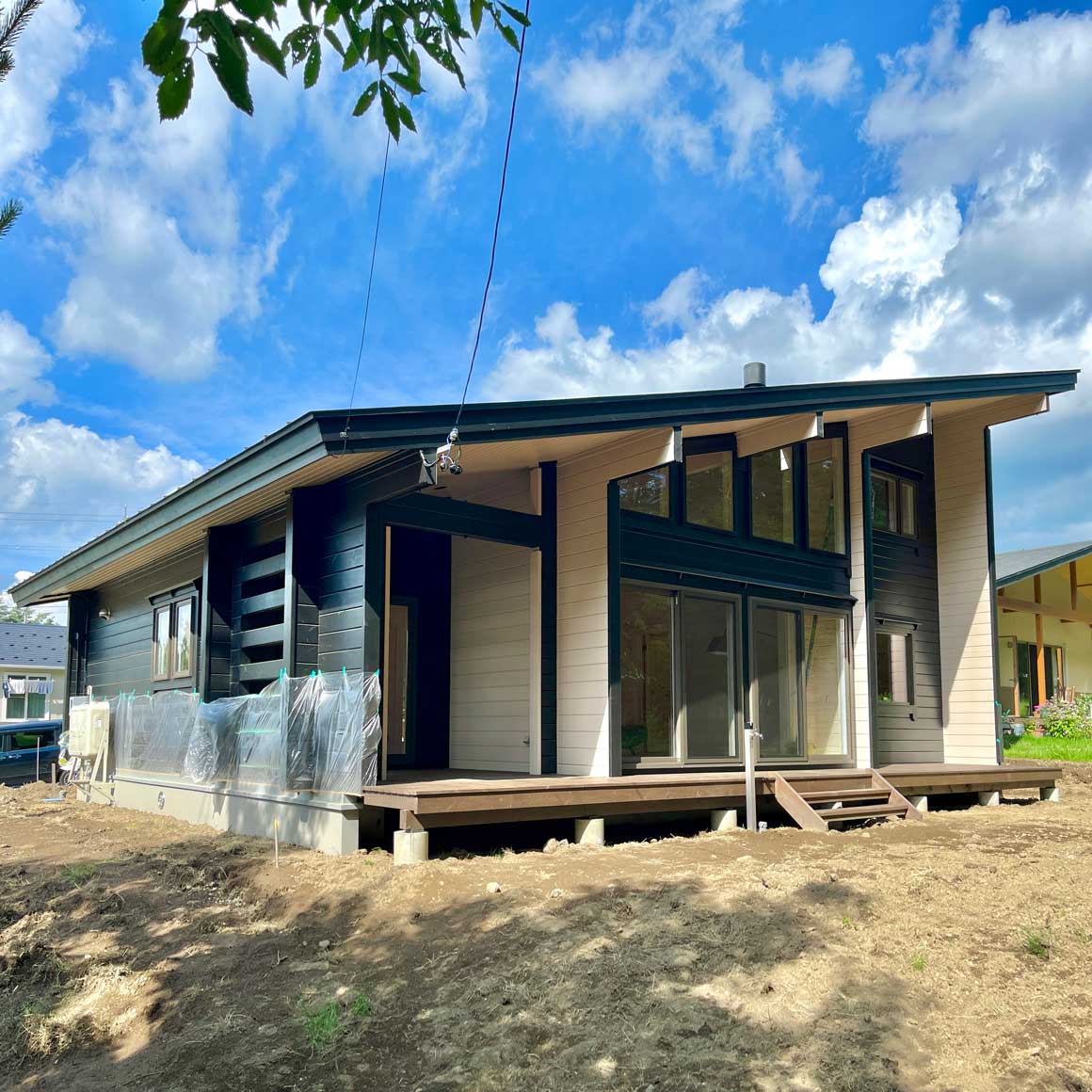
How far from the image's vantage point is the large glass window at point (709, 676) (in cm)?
991

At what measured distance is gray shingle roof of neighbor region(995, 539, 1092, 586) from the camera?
18.1 meters

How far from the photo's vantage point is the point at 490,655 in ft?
32.7

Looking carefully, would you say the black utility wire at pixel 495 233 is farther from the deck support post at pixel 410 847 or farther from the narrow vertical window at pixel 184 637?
the narrow vertical window at pixel 184 637

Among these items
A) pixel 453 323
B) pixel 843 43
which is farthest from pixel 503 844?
pixel 453 323

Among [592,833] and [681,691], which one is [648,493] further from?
[592,833]

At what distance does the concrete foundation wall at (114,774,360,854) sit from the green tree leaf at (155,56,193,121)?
18.5ft

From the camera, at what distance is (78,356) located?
3615 inches

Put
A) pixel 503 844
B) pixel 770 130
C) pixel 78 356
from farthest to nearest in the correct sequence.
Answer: pixel 78 356 → pixel 770 130 → pixel 503 844

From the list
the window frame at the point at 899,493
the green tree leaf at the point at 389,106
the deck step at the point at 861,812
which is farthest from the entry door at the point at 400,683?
the green tree leaf at the point at 389,106

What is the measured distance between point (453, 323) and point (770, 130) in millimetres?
13151

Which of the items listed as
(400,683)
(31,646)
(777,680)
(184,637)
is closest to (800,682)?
(777,680)

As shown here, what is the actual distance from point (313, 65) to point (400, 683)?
27.5ft

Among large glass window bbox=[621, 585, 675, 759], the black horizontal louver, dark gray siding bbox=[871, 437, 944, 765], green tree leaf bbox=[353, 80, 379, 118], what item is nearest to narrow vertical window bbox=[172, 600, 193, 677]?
the black horizontal louver

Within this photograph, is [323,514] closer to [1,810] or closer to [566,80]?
[566,80]
